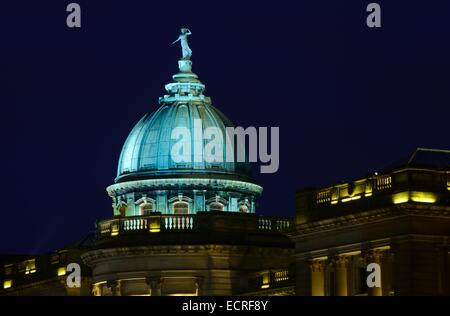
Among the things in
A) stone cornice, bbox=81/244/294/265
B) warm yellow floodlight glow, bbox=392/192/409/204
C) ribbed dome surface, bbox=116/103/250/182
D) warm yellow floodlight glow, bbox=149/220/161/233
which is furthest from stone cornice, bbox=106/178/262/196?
warm yellow floodlight glow, bbox=392/192/409/204

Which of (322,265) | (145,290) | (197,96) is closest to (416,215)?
(322,265)

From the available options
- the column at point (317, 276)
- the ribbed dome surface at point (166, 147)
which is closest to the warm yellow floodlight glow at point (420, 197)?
the column at point (317, 276)

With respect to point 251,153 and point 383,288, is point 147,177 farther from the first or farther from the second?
point 383,288

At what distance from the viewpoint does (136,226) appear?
506 ft

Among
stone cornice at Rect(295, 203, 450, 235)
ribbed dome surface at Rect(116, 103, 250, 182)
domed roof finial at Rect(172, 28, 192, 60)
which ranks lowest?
stone cornice at Rect(295, 203, 450, 235)

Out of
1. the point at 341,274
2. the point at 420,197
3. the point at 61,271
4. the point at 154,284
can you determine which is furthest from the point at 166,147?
the point at 420,197

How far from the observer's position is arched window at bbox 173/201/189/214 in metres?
161

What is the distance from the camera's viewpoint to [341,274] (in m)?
131

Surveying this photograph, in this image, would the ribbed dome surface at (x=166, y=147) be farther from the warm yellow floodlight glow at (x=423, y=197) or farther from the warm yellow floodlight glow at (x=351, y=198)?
the warm yellow floodlight glow at (x=423, y=197)

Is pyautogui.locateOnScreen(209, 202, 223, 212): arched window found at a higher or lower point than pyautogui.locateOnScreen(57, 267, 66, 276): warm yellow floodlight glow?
higher

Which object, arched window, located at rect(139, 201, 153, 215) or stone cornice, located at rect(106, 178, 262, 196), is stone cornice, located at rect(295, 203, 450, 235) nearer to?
stone cornice, located at rect(106, 178, 262, 196)

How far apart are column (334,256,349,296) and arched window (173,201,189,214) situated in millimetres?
30762

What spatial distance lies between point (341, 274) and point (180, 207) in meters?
31.9
